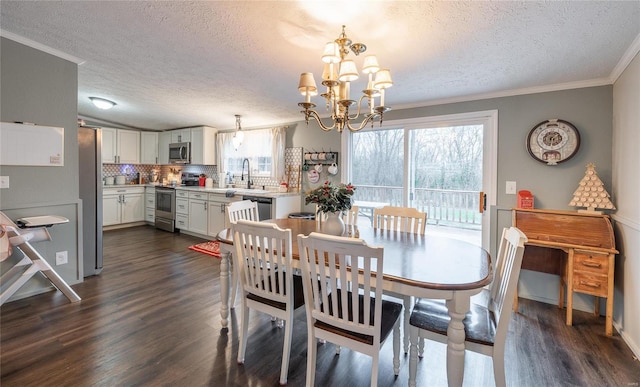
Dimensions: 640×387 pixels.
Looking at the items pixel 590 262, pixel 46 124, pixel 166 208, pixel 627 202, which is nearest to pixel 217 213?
pixel 166 208

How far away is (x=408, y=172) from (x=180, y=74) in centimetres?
288

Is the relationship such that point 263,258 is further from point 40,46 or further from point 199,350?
point 40,46

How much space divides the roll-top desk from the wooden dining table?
46.1 inches

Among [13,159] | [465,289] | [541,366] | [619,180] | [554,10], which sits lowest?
[541,366]

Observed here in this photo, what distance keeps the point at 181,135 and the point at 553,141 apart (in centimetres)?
619

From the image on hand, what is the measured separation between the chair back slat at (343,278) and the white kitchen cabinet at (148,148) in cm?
621

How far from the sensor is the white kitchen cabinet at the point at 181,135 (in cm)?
600

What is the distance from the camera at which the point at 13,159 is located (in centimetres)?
251

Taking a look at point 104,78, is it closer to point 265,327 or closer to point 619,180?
point 265,327

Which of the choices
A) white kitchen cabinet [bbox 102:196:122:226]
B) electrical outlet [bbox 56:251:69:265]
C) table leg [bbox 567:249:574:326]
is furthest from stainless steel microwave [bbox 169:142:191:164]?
table leg [bbox 567:249:574:326]

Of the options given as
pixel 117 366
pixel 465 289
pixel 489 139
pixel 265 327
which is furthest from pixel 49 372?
pixel 489 139

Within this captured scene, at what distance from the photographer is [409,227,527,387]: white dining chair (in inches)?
55.1

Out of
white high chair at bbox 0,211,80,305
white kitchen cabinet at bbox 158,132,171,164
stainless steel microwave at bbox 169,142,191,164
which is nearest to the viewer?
white high chair at bbox 0,211,80,305

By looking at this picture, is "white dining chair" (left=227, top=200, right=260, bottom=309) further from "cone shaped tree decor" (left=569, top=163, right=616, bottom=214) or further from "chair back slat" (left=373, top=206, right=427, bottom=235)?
"cone shaped tree decor" (left=569, top=163, right=616, bottom=214)
